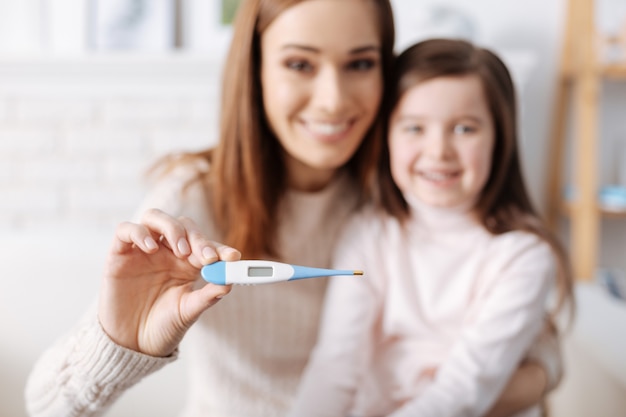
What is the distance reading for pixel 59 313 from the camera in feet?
3.59

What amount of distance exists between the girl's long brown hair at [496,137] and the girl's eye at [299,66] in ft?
0.41

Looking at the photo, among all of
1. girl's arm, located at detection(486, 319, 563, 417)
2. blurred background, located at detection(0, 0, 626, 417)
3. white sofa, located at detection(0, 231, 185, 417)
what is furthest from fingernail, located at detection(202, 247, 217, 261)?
blurred background, located at detection(0, 0, 626, 417)

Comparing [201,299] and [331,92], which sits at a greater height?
[331,92]

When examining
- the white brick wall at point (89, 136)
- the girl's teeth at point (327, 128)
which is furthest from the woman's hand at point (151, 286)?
the white brick wall at point (89, 136)

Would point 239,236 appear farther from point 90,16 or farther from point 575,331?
point 90,16

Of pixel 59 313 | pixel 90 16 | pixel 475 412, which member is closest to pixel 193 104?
pixel 90 16

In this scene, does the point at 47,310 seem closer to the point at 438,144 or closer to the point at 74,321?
the point at 74,321

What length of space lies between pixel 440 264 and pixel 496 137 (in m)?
0.20

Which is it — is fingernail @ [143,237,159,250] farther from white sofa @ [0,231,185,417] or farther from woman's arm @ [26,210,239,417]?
white sofa @ [0,231,185,417]

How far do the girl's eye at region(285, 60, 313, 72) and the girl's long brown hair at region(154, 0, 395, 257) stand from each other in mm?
62

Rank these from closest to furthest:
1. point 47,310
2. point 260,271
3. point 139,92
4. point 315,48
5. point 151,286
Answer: point 260,271, point 151,286, point 315,48, point 47,310, point 139,92

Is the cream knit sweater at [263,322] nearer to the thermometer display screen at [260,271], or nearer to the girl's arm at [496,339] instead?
the girl's arm at [496,339]

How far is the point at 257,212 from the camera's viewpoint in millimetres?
891

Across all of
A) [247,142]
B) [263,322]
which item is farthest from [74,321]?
[247,142]
